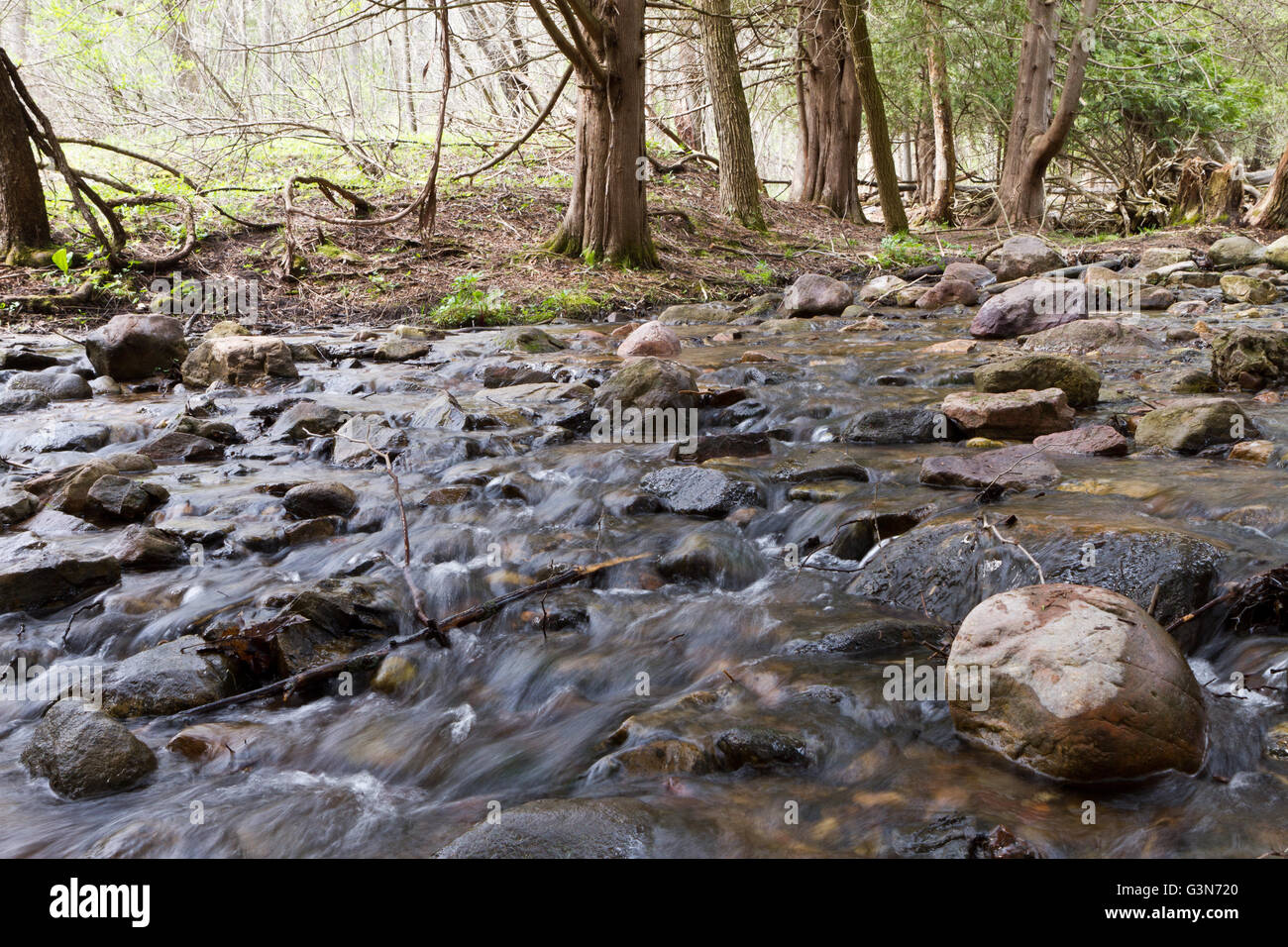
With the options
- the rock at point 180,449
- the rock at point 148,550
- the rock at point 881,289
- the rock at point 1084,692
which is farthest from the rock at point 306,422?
the rock at point 881,289

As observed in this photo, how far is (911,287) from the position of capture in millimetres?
11430

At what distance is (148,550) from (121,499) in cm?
76

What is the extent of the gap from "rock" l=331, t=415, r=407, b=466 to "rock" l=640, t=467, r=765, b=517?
1.84 metres

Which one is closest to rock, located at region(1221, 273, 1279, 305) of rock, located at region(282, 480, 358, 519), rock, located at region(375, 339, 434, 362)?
rock, located at region(375, 339, 434, 362)

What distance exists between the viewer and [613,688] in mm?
3295

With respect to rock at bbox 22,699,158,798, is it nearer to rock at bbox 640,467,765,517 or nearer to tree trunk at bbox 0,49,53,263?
rock at bbox 640,467,765,517

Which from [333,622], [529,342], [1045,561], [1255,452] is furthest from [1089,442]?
[529,342]

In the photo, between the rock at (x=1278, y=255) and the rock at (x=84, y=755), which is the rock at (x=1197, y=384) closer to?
the rock at (x=84, y=755)

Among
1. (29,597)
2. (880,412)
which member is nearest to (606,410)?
(880,412)

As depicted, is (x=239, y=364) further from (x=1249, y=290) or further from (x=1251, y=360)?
(x=1249, y=290)

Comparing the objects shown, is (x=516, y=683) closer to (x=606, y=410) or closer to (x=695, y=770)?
A: (x=695, y=770)

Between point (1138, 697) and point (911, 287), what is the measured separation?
9728 mm

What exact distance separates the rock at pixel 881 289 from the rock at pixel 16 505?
30.1 ft

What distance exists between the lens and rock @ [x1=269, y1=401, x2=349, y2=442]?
616cm
